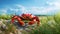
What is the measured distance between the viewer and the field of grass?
195cm

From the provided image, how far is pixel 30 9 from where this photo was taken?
2.02 meters

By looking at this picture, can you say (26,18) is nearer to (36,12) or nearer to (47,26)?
(36,12)

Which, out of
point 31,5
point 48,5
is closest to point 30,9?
point 31,5

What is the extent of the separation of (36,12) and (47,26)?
0.86 feet

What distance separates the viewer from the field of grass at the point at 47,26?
1946 mm

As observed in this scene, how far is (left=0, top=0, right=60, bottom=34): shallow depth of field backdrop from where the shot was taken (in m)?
1.95

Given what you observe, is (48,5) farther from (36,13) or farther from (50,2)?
(36,13)

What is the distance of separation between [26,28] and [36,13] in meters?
0.27

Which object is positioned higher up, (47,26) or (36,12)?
(36,12)

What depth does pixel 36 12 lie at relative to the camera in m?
2.00

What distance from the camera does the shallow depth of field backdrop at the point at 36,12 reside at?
195 cm

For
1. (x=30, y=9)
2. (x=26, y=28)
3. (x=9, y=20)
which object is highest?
(x=30, y=9)

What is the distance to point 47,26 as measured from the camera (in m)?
1.97

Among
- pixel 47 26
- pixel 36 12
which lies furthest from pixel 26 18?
pixel 47 26
